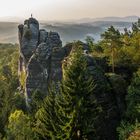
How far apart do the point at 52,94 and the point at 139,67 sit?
815 inches

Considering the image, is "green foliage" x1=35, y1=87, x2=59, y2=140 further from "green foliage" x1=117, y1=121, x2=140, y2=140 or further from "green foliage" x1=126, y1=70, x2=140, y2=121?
"green foliage" x1=126, y1=70, x2=140, y2=121

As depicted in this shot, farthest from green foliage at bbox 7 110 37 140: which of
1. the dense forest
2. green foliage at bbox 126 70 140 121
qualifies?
green foliage at bbox 126 70 140 121

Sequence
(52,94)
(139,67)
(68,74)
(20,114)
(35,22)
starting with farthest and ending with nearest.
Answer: (35,22), (139,67), (20,114), (52,94), (68,74)

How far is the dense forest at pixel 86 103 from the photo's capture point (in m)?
57.6

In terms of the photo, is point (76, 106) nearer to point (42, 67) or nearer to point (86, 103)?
point (86, 103)

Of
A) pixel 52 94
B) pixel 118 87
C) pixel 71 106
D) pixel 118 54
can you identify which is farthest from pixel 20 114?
pixel 118 54

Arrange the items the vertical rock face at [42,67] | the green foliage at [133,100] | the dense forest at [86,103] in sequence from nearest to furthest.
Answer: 1. the dense forest at [86,103]
2. the green foliage at [133,100]
3. the vertical rock face at [42,67]

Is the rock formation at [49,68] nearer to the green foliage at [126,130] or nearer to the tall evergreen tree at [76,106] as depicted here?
the green foliage at [126,130]

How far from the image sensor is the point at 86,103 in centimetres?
5828

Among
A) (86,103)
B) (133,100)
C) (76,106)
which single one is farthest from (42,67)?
(76,106)

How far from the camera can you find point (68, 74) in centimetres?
5772

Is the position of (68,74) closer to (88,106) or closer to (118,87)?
(88,106)

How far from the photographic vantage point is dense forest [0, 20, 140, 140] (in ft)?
189

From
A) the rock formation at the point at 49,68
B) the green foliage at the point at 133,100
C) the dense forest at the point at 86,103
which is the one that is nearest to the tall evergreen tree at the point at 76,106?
the dense forest at the point at 86,103
